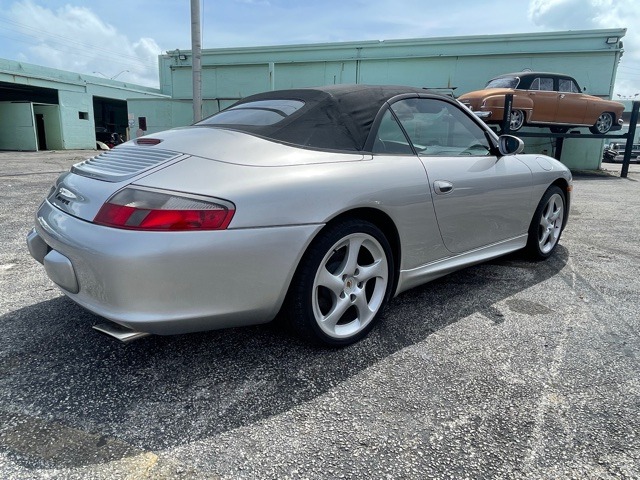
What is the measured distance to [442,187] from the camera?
2688 mm

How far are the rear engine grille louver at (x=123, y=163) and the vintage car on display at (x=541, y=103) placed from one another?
963 cm

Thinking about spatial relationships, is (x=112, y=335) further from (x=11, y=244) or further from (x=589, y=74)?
(x=589, y=74)

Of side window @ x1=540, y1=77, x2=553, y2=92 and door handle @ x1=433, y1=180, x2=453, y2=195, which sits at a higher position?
side window @ x1=540, y1=77, x2=553, y2=92

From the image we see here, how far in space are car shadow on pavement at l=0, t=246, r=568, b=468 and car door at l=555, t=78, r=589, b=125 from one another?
10755 mm

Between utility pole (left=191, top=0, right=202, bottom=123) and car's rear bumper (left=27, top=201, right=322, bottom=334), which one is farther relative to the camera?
utility pole (left=191, top=0, right=202, bottom=123)

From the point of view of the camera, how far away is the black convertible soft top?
2.32 meters

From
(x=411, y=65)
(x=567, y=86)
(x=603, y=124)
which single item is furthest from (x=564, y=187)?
(x=411, y=65)

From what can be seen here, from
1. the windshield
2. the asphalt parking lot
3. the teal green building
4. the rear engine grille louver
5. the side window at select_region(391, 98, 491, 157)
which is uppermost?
the teal green building

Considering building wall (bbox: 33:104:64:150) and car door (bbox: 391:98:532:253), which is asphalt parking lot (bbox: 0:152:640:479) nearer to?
car door (bbox: 391:98:532:253)

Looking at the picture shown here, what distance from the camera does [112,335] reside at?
6.08 feet

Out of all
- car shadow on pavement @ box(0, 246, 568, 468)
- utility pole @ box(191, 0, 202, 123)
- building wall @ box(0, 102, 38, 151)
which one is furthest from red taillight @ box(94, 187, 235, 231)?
building wall @ box(0, 102, 38, 151)

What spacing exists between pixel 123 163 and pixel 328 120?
3.52 feet

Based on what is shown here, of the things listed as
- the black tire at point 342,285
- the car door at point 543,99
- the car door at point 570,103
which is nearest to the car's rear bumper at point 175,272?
the black tire at point 342,285

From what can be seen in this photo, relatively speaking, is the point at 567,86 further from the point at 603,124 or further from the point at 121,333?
the point at 121,333
